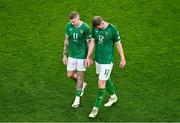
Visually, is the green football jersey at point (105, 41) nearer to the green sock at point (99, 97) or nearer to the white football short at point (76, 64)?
the white football short at point (76, 64)

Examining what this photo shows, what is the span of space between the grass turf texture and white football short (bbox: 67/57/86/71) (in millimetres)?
879

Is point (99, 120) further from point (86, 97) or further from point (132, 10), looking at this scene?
point (132, 10)

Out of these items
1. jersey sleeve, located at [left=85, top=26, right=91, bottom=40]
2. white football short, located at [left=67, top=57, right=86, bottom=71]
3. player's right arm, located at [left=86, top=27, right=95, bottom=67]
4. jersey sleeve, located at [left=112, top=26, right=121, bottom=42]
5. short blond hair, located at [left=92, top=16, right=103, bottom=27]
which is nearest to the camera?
short blond hair, located at [left=92, top=16, right=103, bottom=27]

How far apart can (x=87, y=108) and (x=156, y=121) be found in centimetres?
162

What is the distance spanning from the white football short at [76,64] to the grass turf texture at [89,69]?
879 millimetres

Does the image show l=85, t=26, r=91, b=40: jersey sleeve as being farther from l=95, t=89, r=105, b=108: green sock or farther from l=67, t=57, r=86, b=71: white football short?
l=95, t=89, r=105, b=108: green sock

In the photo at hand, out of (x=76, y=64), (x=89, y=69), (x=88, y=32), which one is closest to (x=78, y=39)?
(x=88, y=32)

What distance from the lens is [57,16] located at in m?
15.9

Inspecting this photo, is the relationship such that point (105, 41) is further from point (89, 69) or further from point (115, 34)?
point (89, 69)

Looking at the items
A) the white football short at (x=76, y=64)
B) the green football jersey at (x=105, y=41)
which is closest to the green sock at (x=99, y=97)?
the green football jersey at (x=105, y=41)

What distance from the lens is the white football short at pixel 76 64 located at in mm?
10883

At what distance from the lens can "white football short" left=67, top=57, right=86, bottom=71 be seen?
10.9 metres

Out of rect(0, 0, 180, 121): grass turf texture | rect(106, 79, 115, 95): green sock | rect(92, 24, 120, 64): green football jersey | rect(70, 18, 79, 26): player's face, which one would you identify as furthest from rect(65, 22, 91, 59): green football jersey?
rect(0, 0, 180, 121): grass turf texture

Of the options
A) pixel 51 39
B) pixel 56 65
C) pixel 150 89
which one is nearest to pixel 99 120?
pixel 150 89
